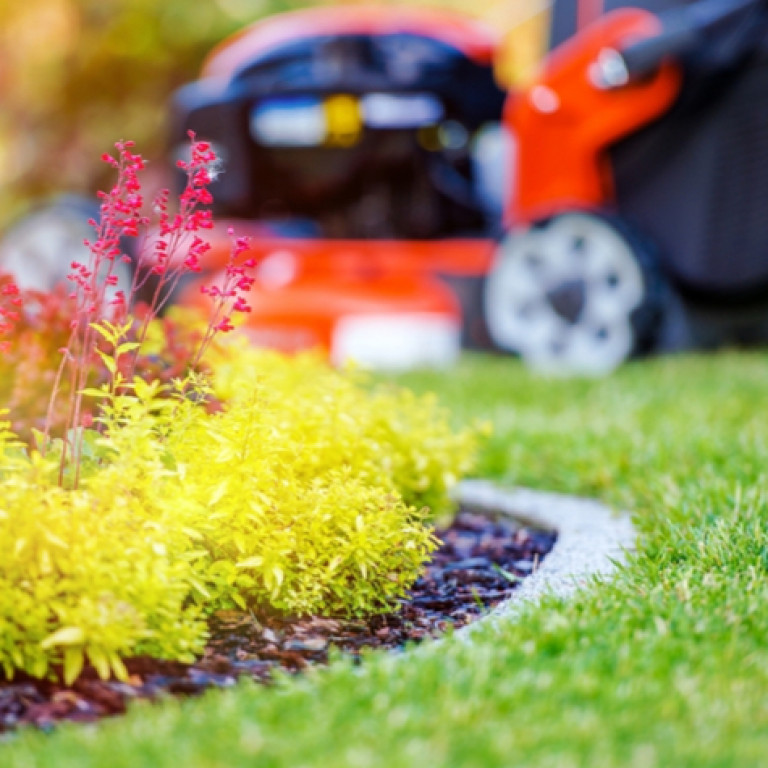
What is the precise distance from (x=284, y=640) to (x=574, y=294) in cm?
370

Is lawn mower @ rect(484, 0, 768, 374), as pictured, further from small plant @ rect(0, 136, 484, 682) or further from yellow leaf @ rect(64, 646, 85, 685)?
yellow leaf @ rect(64, 646, 85, 685)

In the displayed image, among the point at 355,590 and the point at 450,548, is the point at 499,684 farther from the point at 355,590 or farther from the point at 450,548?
the point at 450,548

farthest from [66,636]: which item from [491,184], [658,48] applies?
[491,184]

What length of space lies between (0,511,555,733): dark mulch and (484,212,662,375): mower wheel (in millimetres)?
2706

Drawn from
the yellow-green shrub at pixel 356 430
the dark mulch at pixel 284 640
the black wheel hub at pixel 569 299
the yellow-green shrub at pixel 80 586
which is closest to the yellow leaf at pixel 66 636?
the yellow-green shrub at pixel 80 586

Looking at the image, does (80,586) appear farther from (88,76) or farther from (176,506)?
(88,76)

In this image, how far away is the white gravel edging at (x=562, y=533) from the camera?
2324 millimetres

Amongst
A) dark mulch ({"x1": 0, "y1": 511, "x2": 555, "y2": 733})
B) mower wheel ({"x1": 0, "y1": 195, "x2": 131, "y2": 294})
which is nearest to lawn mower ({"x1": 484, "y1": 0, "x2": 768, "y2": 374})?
mower wheel ({"x1": 0, "y1": 195, "x2": 131, "y2": 294})

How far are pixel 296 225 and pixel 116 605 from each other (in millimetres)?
4993

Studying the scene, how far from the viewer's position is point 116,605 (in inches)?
72.9

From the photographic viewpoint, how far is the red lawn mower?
5.26 meters

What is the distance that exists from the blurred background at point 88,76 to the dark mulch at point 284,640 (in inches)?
474

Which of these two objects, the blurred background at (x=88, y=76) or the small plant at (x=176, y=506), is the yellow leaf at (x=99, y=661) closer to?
the small plant at (x=176, y=506)

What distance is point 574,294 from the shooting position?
18.3 ft
